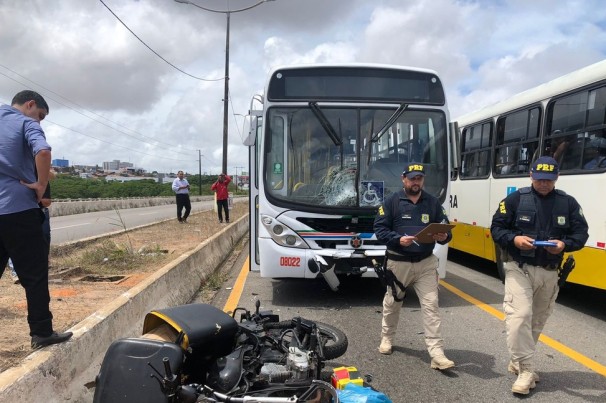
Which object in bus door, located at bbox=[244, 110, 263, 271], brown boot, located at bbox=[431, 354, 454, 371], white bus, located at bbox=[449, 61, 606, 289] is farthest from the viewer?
bus door, located at bbox=[244, 110, 263, 271]

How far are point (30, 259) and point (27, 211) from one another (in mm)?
343

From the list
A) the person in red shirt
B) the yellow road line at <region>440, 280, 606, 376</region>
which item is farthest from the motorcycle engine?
the person in red shirt

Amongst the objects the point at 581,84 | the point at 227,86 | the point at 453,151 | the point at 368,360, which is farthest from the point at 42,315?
the point at 227,86

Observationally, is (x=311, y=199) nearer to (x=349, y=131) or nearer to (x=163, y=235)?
(x=349, y=131)

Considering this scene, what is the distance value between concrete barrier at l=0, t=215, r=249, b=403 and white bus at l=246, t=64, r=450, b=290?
5.09ft

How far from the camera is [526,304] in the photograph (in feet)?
13.7

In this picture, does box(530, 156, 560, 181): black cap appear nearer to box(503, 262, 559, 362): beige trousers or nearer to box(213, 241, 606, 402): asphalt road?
box(503, 262, 559, 362): beige trousers

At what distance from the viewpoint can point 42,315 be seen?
139 inches

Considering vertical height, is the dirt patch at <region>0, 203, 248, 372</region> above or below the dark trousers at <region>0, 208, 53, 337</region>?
below

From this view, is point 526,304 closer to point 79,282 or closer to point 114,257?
point 79,282

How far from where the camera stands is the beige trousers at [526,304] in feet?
13.5

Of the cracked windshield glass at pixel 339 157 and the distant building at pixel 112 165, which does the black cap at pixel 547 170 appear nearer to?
the cracked windshield glass at pixel 339 157

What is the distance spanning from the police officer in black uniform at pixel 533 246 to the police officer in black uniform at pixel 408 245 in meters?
0.68

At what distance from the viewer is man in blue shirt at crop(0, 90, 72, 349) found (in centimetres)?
347
